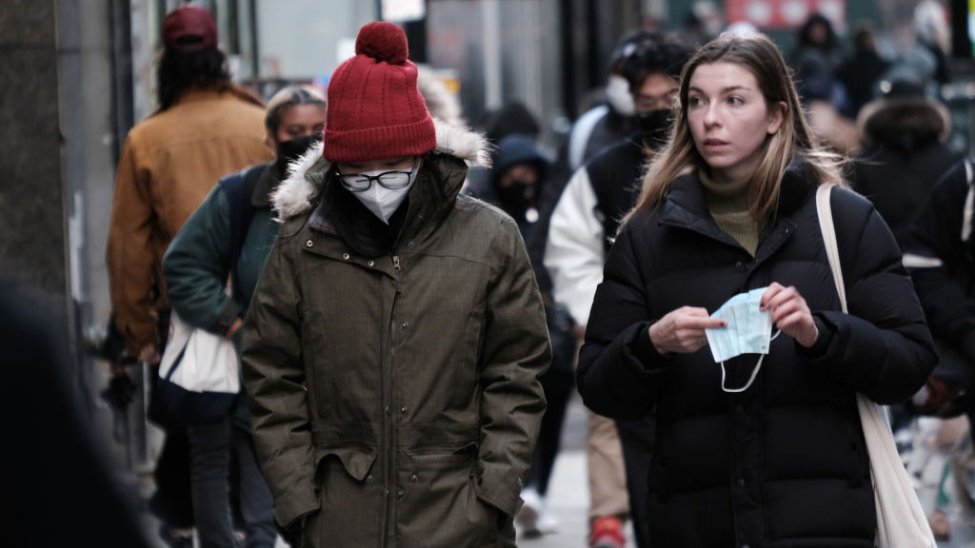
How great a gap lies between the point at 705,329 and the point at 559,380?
475cm

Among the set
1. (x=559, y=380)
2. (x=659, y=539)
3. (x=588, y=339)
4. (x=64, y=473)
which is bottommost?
(x=559, y=380)

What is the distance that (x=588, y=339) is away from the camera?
4.42 meters

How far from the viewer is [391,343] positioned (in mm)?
4277

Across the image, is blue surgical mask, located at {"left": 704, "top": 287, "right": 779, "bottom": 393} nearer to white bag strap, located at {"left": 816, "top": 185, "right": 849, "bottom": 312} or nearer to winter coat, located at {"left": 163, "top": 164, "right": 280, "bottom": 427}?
white bag strap, located at {"left": 816, "top": 185, "right": 849, "bottom": 312}

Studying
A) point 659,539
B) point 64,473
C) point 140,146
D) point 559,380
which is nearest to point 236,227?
point 140,146

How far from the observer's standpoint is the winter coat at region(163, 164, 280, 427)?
19.1 feet

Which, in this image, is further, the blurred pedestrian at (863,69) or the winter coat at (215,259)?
the blurred pedestrian at (863,69)

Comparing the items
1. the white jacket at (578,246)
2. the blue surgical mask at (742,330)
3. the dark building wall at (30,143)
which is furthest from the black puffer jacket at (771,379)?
the dark building wall at (30,143)

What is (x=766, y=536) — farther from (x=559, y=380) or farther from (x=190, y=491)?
(x=559, y=380)

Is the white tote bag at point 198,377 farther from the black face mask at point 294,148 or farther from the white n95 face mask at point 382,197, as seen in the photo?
the white n95 face mask at point 382,197

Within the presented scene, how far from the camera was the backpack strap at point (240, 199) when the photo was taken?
19.1 feet

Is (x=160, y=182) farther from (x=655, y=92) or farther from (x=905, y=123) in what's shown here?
(x=905, y=123)

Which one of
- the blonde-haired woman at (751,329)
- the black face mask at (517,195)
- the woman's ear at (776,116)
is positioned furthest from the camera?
the black face mask at (517,195)

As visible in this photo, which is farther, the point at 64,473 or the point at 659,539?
the point at 659,539
